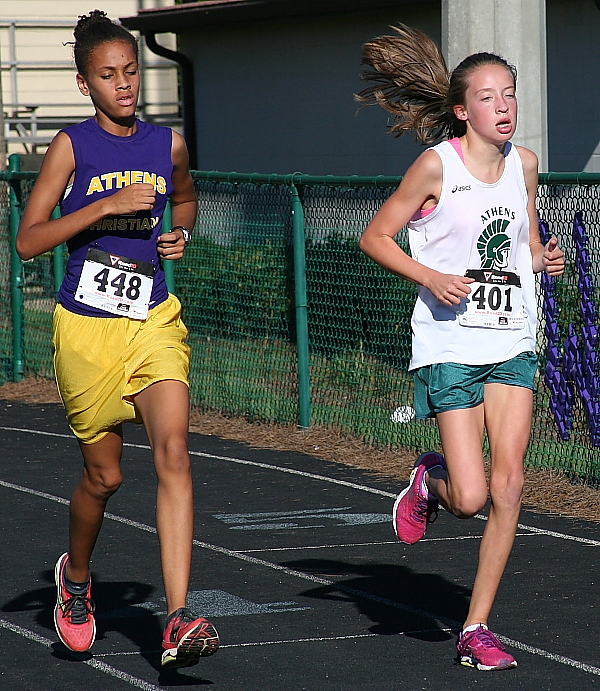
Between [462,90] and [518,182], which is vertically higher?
[462,90]

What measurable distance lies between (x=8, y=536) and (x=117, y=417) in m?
2.51

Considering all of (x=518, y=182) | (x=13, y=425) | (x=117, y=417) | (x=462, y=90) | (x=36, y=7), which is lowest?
(x=13, y=425)

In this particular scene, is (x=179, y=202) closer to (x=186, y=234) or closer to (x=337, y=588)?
(x=186, y=234)

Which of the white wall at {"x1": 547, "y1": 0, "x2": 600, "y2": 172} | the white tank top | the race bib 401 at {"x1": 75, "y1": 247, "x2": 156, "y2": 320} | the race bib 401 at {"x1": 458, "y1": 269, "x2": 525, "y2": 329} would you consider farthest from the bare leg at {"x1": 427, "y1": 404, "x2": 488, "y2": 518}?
the white wall at {"x1": 547, "y1": 0, "x2": 600, "y2": 172}

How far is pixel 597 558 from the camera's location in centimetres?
676

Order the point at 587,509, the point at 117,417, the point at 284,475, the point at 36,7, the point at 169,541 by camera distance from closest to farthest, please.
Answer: the point at 169,541 → the point at 117,417 → the point at 587,509 → the point at 284,475 → the point at 36,7

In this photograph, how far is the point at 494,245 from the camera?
516 centimetres

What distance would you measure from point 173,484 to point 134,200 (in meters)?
1.01

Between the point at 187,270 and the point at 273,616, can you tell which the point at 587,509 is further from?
the point at 187,270

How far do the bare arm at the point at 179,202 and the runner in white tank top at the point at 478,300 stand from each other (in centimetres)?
71

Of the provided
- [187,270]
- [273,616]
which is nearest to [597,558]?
[273,616]

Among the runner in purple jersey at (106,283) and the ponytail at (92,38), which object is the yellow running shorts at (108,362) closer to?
the runner in purple jersey at (106,283)

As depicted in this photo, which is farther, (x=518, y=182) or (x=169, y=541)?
(x=518, y=182)

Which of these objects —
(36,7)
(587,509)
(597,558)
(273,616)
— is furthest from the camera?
(36,7)
